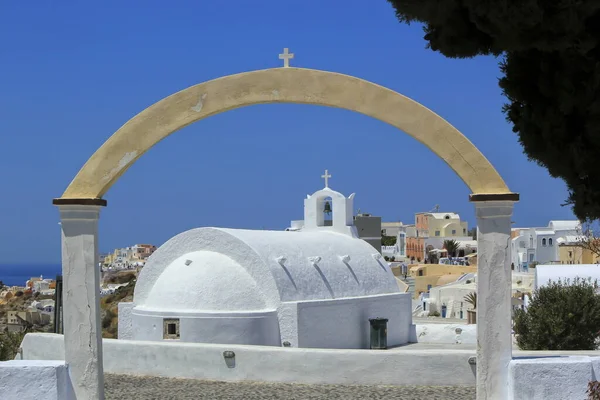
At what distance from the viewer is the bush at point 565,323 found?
1814 cm

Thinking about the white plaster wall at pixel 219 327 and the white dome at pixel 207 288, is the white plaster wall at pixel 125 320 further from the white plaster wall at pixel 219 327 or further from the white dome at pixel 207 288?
the white plaster wall at pixel 219 327

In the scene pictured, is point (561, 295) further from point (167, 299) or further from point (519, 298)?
point (519, 298)

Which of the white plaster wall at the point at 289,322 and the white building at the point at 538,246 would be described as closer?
the white plaster wall at the point at 289,322

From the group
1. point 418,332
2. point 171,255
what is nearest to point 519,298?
point 418,332

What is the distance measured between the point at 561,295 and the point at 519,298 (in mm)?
16043

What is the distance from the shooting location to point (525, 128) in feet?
28.9

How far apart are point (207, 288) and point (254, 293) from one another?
1023 millimetres

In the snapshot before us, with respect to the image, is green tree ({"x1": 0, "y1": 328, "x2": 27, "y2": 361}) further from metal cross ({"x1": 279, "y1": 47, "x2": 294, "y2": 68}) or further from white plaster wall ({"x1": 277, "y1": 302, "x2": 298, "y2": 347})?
metal cross ({"x1": 279, "y1": 47, "x2": 294, "y2": 68})

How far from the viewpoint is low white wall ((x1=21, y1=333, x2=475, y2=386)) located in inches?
510

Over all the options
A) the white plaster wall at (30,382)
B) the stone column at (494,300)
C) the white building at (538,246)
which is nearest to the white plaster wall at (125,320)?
the white plaster wall at (30,382)

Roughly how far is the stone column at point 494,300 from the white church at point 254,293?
812 cm

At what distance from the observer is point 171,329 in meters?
18.0

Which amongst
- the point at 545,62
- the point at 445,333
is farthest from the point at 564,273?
the point at 545,62

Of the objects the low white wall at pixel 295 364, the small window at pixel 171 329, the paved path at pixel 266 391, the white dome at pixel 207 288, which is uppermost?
the white dome at pixel 207 288
